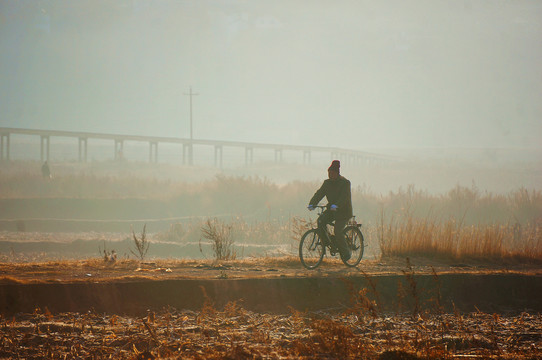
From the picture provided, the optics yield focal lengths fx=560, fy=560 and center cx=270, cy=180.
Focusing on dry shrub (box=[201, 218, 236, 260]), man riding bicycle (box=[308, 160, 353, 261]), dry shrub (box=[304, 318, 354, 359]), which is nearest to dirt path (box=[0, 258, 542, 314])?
man riding bicycle (box=[308, 160, 353, 261])

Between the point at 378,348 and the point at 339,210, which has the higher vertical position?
the point at 339,210

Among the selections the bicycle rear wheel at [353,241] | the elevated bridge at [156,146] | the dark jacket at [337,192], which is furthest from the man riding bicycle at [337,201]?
Result: the elevated bridge at [156,146]

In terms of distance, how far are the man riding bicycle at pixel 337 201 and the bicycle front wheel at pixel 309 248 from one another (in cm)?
34

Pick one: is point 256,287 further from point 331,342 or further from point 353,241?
point 331,342

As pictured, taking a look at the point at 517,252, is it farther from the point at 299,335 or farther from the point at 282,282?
the point at 299,335

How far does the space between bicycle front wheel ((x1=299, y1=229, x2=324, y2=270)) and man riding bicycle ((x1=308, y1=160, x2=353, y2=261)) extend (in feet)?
1.12

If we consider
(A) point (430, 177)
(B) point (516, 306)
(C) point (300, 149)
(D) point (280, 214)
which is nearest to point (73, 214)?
(D) point (280, 214)

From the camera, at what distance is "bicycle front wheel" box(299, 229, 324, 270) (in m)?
11.5

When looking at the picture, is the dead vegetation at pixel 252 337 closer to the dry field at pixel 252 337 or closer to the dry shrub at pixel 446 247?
the dry field at pixel 252 337

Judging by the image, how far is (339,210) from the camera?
37.1 feet

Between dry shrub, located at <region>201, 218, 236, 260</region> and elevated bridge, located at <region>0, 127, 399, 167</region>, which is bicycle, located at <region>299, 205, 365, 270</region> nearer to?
dry shrub, located at <region>201, 218, 236, 260</region>

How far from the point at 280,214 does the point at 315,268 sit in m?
21.4

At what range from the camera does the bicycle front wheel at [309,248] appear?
1149 cm

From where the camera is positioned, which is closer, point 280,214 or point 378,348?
point 378,348
